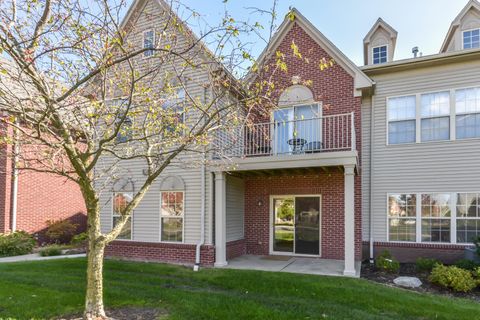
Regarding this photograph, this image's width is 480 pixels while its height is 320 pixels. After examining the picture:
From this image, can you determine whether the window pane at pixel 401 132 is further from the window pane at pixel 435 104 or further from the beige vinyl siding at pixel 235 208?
the beige vinyl siding at pixel 235 208

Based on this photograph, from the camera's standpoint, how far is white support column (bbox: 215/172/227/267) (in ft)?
32.9

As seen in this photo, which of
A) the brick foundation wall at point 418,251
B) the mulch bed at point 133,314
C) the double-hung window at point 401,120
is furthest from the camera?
the double-hung window at point 401,120

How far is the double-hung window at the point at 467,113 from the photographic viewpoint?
10273 mm

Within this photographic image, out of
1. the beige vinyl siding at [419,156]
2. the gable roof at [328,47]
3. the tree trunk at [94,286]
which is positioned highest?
the gable roof at [328,47]

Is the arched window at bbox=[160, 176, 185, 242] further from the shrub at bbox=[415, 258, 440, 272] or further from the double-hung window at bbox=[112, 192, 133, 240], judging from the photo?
the shrub at bbox=[415, 258, 440, 272]

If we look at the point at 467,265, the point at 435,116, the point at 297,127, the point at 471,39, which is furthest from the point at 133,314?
the point at 471,39

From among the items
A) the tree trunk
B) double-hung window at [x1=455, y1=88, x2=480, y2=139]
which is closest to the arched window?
the tree trunk

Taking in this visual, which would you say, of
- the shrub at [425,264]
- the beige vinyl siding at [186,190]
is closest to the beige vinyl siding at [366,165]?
the shrub at [425,264]

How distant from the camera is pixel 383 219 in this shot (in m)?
11.1

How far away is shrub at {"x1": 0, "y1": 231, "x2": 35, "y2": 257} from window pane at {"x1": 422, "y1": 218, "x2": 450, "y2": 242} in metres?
14.1

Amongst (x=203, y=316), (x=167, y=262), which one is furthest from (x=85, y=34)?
(x=167, y=262)

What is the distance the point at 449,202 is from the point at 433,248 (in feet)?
4.87

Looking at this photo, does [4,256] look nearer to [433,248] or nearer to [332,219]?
[332,219]

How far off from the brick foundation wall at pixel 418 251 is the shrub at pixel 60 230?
41.4 feet
